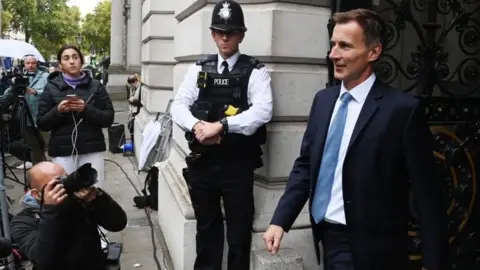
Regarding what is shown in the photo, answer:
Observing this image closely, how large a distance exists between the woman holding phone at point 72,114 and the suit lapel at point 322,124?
2.84 meters

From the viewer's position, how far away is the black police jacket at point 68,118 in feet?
16.6

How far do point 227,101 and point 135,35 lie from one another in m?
17.9

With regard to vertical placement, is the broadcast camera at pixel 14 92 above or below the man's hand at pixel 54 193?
above

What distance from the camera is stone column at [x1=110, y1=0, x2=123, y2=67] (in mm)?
26031

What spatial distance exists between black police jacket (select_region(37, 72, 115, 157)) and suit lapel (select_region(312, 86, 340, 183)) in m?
2.89

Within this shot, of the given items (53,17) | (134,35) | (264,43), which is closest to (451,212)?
(264,43)

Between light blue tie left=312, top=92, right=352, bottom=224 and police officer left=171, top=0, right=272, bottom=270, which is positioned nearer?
light blue tie left=312, top=92, right=352, bottom=224

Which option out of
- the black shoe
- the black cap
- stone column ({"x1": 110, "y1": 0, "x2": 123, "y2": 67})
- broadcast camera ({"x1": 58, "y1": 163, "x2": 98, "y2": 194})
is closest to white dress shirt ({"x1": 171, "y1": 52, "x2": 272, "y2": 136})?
the black cap

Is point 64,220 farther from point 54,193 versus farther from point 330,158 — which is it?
point 330,158

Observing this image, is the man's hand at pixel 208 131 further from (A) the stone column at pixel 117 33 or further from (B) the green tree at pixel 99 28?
(B) the green tree at pixel 99 28

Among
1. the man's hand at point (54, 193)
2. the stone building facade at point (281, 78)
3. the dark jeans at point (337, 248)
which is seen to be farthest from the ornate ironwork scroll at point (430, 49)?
the man's hand at point (54, 193)

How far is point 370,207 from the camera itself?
2.51 meters

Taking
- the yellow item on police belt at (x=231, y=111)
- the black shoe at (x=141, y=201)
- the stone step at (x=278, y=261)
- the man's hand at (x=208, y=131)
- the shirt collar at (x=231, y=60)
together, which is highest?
the shirt collar at (x=231, y=60)

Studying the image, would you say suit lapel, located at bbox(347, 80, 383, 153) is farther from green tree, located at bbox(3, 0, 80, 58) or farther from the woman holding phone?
green tree, located at bbox(3, 0, 80, 58)
